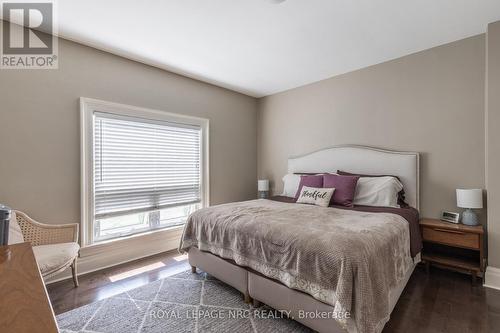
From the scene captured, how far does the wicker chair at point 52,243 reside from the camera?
2.04 meters

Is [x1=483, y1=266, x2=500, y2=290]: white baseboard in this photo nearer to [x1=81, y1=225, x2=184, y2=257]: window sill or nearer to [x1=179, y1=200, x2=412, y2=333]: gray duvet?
[x1=179, y1=200, x2=412, y2=333]: gray duvet

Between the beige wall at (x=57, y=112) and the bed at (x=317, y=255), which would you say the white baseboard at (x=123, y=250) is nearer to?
the beige wall at (x=57, y=112)

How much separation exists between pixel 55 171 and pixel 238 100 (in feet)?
9.71

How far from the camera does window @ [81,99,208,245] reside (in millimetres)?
2803

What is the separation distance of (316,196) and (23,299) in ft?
8.98

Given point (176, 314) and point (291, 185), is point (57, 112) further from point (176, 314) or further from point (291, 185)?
point (291, 185)

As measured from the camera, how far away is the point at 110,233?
300 centimetres

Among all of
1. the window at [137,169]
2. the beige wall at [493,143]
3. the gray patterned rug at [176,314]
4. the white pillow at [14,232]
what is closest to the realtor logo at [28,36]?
the window at [137,169]

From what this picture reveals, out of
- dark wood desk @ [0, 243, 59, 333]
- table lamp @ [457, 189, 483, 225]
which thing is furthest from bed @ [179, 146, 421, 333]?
dark wood desk @ [0, 243, 59, 333]

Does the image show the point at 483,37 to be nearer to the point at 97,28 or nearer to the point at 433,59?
the point at 433,59

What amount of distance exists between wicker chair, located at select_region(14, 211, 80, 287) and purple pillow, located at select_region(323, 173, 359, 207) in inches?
112

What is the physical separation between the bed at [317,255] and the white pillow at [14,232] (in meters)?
1.41

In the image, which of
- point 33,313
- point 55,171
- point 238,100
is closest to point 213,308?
point 33,313

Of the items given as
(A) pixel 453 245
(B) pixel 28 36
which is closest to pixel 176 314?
(A) pixel 453 245
